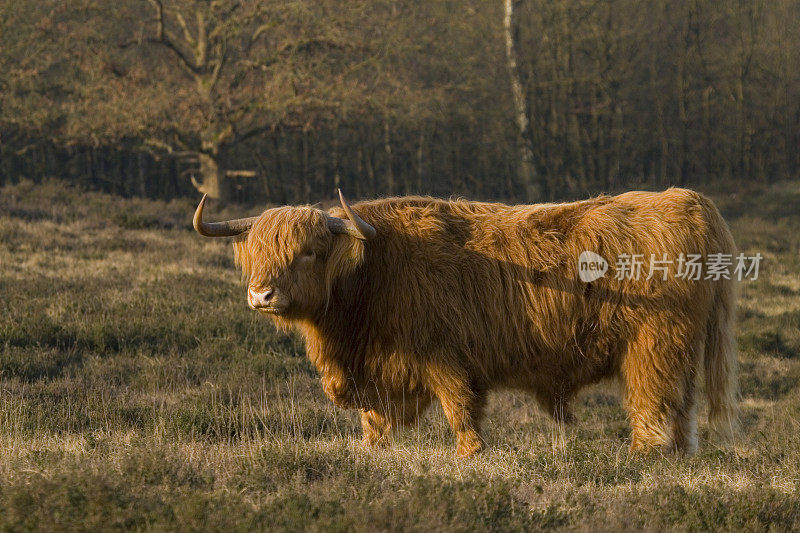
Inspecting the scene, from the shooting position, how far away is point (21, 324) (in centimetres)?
916

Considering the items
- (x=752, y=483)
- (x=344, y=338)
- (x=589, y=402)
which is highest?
(x=344, y=338)

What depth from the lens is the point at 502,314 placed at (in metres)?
6.07

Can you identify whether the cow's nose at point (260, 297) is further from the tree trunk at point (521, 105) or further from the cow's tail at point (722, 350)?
the tree trunk at point (521, 105)

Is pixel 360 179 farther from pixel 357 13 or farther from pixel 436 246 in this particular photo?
pixel 436 246

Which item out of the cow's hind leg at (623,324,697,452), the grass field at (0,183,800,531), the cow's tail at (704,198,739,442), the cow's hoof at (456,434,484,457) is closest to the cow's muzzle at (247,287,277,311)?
the grass field at (0,183,800,531)

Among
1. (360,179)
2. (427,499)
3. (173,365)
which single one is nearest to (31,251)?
(173,365)

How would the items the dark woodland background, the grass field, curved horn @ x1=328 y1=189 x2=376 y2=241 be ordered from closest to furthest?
the grass field, curved horn @ x1=328 y1=189 x2=376 y2=241, the dark woodland background

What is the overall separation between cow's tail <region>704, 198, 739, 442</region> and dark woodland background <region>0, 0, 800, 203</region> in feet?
51.7

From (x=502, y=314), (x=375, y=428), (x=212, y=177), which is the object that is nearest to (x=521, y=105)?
(x=212, y=177)

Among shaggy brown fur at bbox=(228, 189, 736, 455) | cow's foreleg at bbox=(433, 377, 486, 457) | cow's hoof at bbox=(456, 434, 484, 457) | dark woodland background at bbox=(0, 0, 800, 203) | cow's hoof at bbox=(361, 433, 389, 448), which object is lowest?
cow's hoof at bbox=(361, 433, 389, 448)

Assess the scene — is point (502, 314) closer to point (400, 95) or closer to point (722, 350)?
point (722, 350)

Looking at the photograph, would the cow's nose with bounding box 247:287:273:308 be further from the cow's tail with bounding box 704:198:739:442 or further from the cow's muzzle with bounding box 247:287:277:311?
the cow's tail with bounding box 704:198:739:442

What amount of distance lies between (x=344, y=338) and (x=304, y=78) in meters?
16.1

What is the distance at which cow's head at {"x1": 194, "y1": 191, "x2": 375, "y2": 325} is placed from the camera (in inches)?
217
